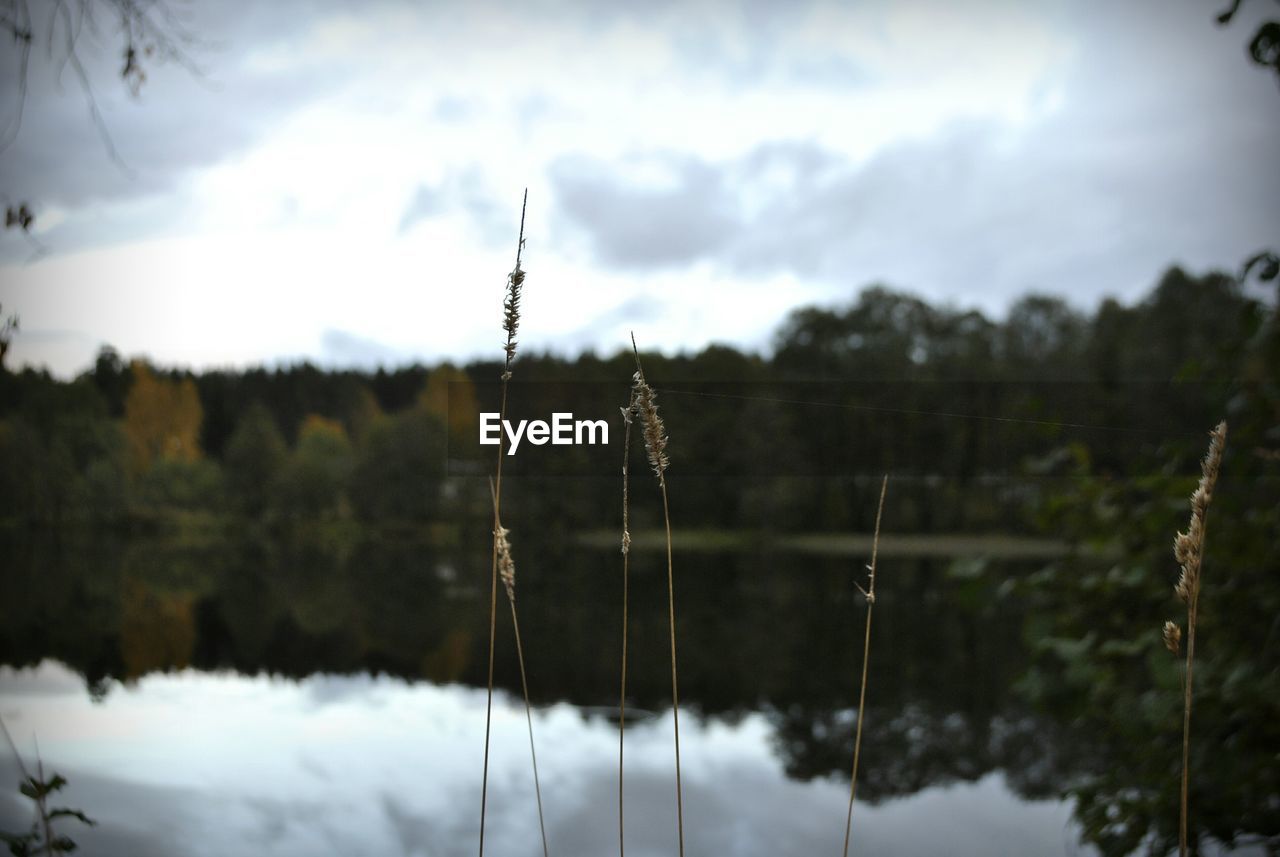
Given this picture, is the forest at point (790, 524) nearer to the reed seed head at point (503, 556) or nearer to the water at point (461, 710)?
the water at point (461, 710)

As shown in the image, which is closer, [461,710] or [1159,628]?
[1159,628]

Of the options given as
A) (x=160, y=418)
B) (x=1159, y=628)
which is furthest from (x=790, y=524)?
(x=1159, y=628)

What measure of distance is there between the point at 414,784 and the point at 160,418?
304 cm

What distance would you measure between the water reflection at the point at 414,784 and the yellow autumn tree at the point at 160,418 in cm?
134

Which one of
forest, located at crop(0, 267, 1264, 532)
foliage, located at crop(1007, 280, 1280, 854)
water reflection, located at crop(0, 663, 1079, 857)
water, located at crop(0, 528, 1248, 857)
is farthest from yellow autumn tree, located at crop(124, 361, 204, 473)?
foliage, located at crop(1007, 280, 1280, 854)

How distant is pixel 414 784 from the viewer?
4.25 metres

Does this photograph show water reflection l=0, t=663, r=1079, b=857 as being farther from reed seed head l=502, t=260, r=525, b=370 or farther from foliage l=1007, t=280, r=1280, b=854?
reed seed head l=502, t=260, r=525, b=370

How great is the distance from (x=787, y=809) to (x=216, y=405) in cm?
497

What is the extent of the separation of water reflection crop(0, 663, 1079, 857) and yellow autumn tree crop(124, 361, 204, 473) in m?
1.34

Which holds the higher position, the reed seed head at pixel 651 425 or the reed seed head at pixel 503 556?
the reed seed head at pixel 651 425

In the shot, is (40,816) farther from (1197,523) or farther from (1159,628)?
(1159,628)

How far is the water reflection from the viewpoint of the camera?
3471 millimetres

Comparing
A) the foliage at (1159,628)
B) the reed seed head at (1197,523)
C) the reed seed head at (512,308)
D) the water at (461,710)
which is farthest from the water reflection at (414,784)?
the reed seed head at (1197,523)

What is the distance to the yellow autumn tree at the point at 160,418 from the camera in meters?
5.49
